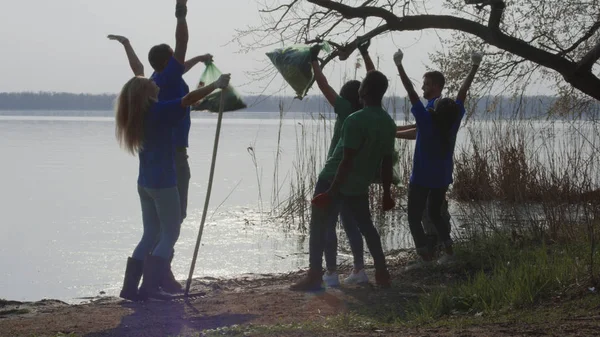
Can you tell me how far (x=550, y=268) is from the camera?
6.15m

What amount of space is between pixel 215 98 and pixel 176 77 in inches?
31.6

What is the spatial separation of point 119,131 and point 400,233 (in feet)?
17.9

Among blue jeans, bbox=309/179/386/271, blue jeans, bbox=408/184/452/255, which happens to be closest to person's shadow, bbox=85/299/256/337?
blue jeans, bbox=309/179/386/271

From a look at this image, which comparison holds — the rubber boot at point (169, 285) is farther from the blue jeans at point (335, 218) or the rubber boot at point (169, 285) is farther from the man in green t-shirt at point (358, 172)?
the blue jeans at point (335, 218)

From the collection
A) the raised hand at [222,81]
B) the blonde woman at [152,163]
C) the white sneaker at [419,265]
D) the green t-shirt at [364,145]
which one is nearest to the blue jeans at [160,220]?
the blonde woman at [152,163]

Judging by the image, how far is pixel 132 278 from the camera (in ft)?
21.0

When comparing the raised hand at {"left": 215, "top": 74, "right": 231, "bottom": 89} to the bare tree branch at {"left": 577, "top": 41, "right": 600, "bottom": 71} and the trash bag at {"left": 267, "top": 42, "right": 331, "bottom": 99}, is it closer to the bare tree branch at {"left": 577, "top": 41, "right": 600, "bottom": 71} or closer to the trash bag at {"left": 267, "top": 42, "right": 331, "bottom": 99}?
the trash bag at {"left": 267, "top": 42, "right": 331, "bottom": 99}

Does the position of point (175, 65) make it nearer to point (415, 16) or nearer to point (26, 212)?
point (415, 16)

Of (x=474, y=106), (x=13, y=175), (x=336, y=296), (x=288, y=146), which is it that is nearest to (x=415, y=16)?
(x=474, y=106)

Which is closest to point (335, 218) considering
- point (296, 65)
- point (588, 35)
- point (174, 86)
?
point (296, 65)

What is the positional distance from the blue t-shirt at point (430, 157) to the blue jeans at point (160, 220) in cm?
194

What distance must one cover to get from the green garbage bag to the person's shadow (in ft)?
5.47

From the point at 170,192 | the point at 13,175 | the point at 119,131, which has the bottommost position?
the point at 13,175

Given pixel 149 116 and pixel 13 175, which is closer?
pixel 149 116
